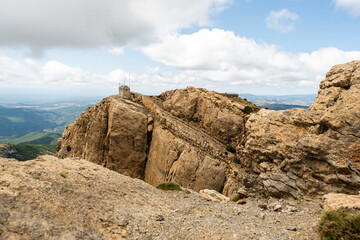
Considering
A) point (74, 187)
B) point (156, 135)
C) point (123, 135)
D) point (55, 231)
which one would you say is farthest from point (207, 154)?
point (55, 231)

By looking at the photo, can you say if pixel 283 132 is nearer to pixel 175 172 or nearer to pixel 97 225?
pixel 175 172

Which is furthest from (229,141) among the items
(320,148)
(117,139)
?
(117,139)

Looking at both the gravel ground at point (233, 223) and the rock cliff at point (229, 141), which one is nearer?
the gravel ground at point (233, 223)

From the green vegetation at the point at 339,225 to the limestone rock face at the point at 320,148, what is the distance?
45.6ft

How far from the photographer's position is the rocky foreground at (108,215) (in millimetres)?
12516

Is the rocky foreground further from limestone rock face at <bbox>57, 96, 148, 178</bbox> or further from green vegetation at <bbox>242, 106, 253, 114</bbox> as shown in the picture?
green vegetation at <bbox>242, 106, 253, 114</bbox>

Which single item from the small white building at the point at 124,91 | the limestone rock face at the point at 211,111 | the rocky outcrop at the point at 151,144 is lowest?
the rocky outcrop at the point at 151,144

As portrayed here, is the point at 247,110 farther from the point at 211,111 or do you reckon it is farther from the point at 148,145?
the point at 148,145

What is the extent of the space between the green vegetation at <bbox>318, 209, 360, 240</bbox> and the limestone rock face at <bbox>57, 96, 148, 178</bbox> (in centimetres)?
5380

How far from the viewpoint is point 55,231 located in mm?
12078

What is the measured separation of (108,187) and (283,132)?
3331 centimetres

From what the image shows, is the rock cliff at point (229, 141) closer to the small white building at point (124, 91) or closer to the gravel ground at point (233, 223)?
the small white building at point (124, 91)

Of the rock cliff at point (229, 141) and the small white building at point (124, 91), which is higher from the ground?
the small white building at point (124, 91)

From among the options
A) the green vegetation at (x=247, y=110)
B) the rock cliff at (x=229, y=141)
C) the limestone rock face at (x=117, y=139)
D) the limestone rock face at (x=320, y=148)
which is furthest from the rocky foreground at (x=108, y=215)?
the green vegetation at (x=247, y=110)
